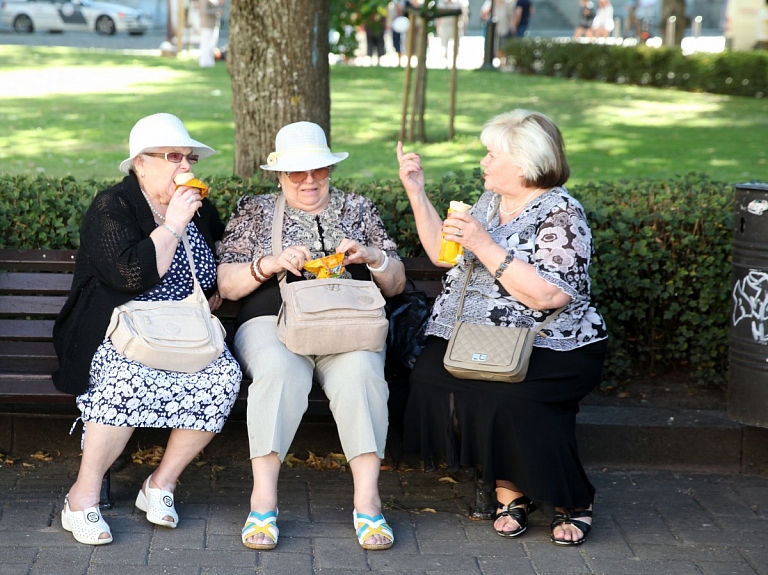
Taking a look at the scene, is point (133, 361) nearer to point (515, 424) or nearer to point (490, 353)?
point (490, 353)

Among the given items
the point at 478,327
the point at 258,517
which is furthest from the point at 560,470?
the point at 258,517

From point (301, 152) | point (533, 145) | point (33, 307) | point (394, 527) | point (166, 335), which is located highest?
point (533, 145)

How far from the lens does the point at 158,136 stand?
3885 mm

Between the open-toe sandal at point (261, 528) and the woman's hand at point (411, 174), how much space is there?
138cm

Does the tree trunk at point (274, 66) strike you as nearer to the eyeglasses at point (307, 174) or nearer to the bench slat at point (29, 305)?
the eyeglasses at point (307, 174)

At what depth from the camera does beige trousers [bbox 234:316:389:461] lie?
3729mm

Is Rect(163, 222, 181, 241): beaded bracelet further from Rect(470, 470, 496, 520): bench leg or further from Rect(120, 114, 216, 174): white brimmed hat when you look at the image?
Rect(470, 470, 496, 520): bench leg

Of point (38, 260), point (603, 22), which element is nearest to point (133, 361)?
point (38, 260)

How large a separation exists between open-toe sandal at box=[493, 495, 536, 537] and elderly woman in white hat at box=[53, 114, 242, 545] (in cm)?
111

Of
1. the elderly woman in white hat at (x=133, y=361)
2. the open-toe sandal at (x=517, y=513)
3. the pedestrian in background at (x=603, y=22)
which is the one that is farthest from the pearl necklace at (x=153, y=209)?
the pedestrian in background at (x=603, y=22)

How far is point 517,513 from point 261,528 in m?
0.97

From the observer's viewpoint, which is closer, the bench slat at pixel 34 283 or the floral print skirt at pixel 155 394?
the floral print skirt at pixel 155 394

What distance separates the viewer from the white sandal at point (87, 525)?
3.58m

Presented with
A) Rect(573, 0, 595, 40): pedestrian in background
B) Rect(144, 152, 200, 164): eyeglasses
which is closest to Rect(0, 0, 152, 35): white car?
Rect(573, 0, 595, 40): pedestrian in background
